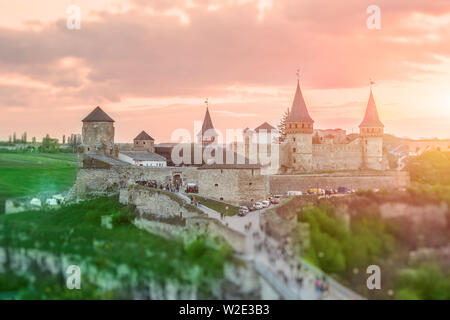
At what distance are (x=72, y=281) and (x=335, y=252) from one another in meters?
10.9

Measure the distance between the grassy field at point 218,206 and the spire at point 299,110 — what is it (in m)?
15.2

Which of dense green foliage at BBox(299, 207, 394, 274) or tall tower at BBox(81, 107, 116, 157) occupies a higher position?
tall tower at BBox(81, 107, 116, 157)

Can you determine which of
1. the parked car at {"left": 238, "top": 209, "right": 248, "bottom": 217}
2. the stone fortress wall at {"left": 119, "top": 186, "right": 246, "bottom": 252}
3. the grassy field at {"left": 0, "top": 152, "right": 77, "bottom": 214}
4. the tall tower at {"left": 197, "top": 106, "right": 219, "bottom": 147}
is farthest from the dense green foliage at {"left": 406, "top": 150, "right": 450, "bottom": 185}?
→ the grassy field at {"left": 0, "top": 152, "right": 77, "bottom": 214}

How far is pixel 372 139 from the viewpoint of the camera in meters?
53.2

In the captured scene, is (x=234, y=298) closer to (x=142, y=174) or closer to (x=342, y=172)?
(x=142, y=174)

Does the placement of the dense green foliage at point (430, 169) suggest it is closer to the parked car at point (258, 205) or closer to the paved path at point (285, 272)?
the parked car at point (258, 205)

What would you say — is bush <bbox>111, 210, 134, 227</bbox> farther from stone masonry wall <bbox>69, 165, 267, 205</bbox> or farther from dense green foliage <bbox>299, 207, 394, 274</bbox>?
dense green foliage <bbox>299, 207, 394, 274</bbox>

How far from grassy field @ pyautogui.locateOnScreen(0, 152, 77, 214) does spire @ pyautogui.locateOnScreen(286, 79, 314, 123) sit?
54.4 ft

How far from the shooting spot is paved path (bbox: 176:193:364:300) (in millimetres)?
21797

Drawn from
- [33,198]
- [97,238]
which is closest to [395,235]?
[97,238]

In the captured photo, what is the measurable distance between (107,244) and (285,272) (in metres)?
11.2

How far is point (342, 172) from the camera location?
47.4 meters
